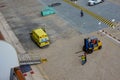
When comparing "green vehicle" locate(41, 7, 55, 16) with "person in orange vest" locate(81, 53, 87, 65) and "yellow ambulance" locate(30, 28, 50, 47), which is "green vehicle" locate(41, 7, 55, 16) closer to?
"yellow ambulance" locate(30, 28, 50, 47)

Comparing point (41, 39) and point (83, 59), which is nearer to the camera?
point (83, 59)

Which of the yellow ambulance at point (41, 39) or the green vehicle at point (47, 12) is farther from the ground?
the yellow ambulance at point (41, 39)

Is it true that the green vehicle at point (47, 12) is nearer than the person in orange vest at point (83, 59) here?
No

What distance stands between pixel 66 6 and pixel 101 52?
20.9 metres

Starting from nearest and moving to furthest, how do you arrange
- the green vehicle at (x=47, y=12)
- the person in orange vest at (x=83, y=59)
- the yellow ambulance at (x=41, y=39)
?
1. the person in orange vest at (x=83, y=59)
2. the yellow ambulance at (x=41, y=39)
3. the green vehicle at (x=47, y=12)

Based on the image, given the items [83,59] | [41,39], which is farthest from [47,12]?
[83,59]

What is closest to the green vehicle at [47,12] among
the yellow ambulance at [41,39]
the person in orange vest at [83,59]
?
the yellow ambulance at [41,39]

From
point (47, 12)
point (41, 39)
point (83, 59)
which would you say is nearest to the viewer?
point (83, 59)

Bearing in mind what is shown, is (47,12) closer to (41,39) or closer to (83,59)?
(41,39)

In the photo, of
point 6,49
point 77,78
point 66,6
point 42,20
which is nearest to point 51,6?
point 66,6

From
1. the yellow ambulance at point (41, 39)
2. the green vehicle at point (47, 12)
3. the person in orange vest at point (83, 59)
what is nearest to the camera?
the person in orange vest at point (83, 59)

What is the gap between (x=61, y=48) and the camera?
33.9 metres

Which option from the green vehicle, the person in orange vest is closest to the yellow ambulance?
the person in orange vest

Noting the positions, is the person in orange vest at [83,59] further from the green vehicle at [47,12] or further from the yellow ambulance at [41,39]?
the green vehicle at [47,12]
